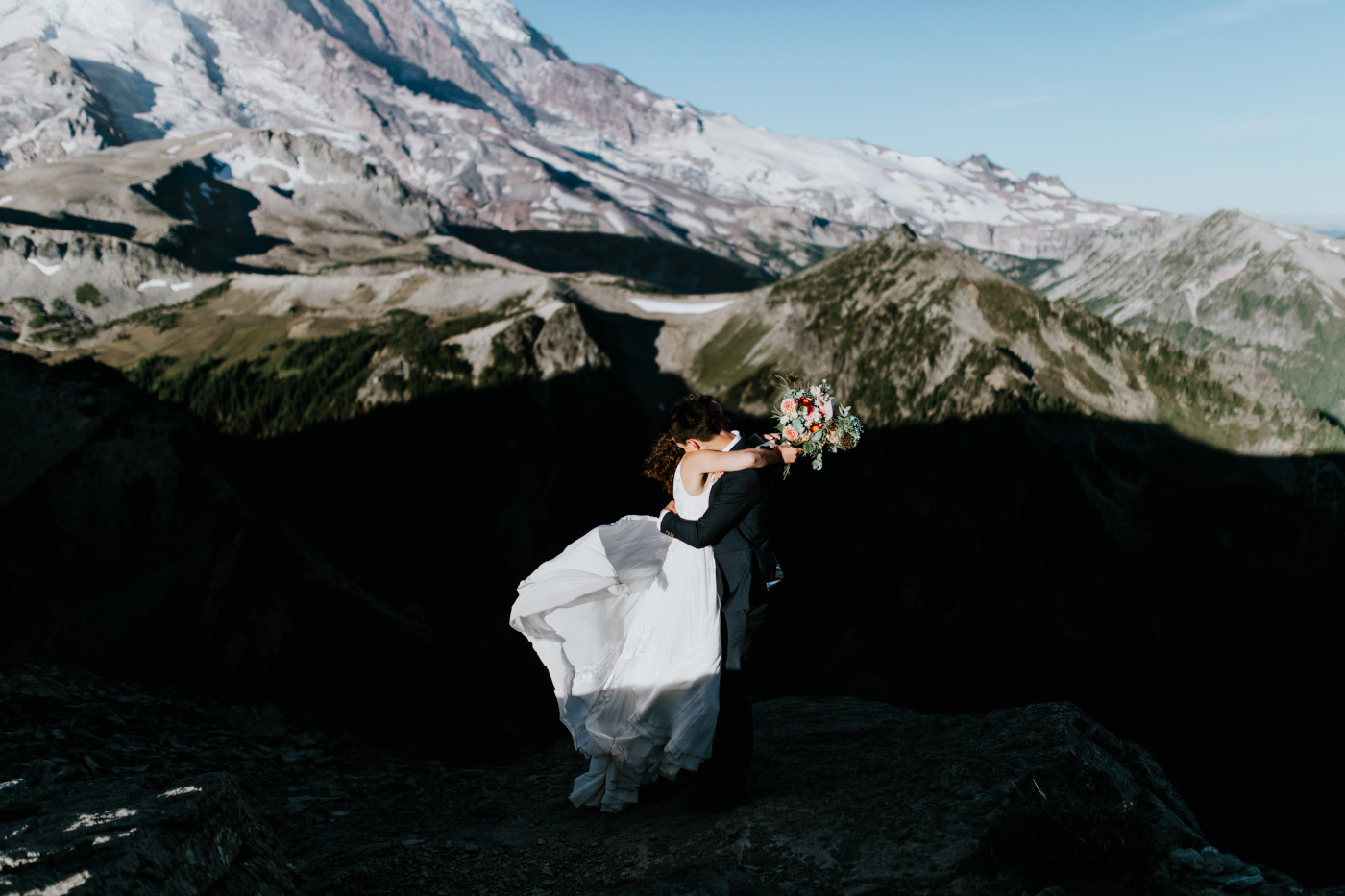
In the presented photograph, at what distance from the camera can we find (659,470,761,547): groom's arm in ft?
26.3

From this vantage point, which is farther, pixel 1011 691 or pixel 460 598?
pixel 460 598

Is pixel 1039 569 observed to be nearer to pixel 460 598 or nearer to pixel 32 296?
pixel 460 598

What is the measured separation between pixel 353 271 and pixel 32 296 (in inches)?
4159

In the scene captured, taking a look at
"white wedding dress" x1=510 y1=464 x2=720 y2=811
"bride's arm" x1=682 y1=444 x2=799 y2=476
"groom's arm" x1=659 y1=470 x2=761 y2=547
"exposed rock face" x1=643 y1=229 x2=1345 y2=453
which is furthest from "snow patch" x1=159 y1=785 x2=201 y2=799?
"exposed rock face" x1=643 y1=229 x2=1345 y2=453

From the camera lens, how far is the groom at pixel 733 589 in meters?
8.20

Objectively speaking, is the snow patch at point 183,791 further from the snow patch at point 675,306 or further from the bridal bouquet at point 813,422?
the snow patch at point 675,306

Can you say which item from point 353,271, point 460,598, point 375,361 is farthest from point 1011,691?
point 353,271

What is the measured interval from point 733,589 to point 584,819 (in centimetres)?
377

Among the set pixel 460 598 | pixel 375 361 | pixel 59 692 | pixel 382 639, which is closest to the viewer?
pixel 59 692

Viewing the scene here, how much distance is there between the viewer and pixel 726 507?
26.4 feet

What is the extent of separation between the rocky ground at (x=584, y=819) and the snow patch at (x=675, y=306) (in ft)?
410

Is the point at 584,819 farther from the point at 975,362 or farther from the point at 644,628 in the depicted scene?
the point at 975,362

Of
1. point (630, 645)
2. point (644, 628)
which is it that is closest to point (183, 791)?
point (630, 645)

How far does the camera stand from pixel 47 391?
58281mm
